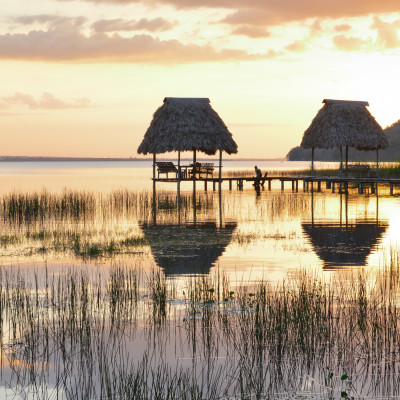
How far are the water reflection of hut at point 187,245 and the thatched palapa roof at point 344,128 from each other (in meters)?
20.0

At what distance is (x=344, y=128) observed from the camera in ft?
119

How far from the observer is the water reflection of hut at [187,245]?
10.7 m

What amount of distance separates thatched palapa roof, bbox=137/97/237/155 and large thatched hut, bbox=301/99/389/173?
523 cm

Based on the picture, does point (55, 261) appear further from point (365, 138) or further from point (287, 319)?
point (365, 138)

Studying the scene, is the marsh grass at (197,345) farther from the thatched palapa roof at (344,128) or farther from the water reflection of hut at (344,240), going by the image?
the thatched palapa roof at (344,128)

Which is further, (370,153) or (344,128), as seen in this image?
(370,153)

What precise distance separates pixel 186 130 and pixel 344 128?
30.2 feet

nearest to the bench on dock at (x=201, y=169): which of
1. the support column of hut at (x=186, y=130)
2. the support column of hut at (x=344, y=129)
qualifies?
the support column of hut at (x=186, y=130)

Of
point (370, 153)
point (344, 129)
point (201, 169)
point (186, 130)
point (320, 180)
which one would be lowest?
point (320, 180)


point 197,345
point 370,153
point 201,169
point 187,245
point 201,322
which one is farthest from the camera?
point 370,153

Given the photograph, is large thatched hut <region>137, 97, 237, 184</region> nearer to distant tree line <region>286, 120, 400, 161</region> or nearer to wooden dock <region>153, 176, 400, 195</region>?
wooden dock <region>153, 176, 400, 195</region>

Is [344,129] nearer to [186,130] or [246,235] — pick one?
[186,130]

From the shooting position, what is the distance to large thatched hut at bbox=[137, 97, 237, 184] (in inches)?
1325

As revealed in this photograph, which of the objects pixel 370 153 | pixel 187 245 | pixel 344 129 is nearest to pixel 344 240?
pixel 187 245
